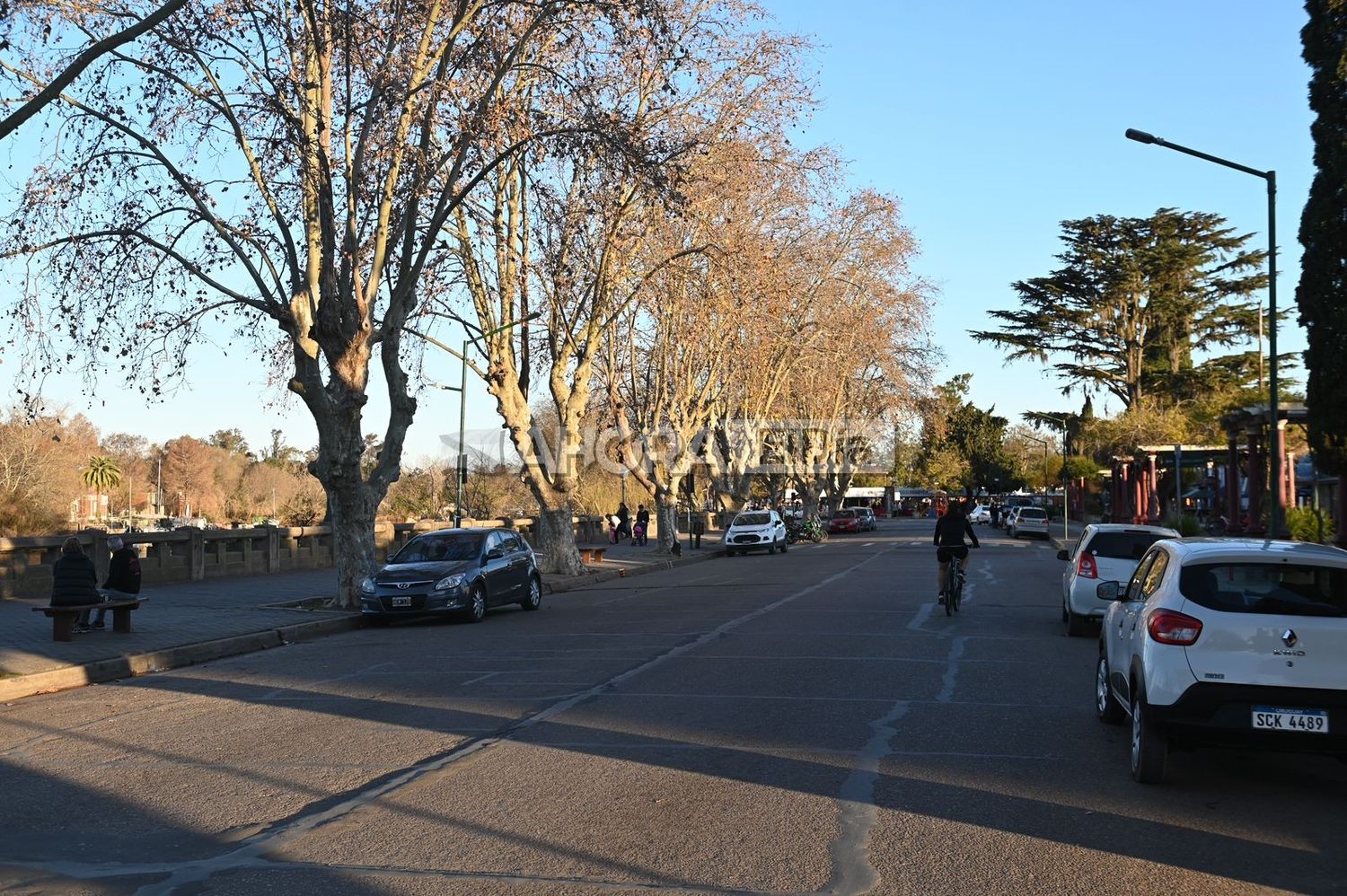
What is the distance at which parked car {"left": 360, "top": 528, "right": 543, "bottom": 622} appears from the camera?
66.8ft

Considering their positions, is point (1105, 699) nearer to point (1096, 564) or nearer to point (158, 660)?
point (1096, 564)

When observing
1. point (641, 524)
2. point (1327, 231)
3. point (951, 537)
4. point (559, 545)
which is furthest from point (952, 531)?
point (641, 524)

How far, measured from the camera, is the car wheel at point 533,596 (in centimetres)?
2328

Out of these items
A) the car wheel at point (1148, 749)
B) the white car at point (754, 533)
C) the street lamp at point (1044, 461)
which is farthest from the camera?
the street lamp at point (1044, 461)

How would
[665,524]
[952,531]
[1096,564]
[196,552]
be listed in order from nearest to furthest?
[1096,564]
[952,531]
[196,552]
[665,524]

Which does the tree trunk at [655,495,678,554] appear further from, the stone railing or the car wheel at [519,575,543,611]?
the car wheel at [519,575,543,611]

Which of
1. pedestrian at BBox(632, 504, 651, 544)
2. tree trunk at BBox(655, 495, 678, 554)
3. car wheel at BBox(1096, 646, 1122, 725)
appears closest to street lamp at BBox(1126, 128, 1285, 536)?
car wheel at BBox(1096, 646, 1122, 725)

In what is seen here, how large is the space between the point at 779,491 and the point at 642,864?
84.6 metres

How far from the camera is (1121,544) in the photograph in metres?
17.8

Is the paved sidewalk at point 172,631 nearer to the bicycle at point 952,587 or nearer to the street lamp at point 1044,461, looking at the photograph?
the bicycle at point 952,587

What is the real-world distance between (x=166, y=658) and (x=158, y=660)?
0.50 feet

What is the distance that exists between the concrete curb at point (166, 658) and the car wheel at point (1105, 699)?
10.3 metres

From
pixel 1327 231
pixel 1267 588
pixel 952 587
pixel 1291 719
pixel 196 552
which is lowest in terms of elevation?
pixel 952 587

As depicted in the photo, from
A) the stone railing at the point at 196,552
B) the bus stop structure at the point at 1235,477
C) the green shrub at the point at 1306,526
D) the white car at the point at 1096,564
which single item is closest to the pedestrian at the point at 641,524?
the stone railing at the point at 196,552
